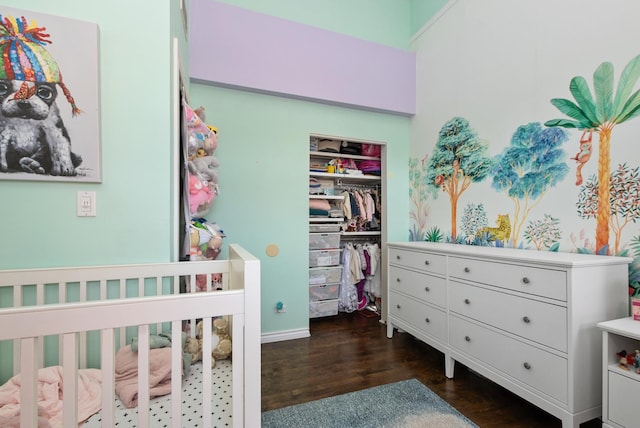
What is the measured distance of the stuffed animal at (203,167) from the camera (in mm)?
1742

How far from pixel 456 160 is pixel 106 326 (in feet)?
8.35

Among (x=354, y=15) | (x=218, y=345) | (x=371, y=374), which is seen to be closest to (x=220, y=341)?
(x=218, y=345)

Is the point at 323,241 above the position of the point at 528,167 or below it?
below

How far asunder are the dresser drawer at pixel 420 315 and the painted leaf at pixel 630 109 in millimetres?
1463

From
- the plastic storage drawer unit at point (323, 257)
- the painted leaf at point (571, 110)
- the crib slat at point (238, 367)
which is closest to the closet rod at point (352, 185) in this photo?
the plastic storage drawer unit at point (323, 257)

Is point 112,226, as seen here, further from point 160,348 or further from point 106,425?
point 106,425

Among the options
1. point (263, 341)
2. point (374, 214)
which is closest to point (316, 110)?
point (374, 214)

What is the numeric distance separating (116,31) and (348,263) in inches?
105

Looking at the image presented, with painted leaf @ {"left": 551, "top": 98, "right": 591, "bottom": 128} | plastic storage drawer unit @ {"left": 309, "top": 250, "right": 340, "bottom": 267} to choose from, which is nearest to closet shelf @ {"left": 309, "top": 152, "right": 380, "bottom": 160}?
plastic storage drawer unit @ {"left": 309, "top": 250, "right": 340, "bottom": 267}

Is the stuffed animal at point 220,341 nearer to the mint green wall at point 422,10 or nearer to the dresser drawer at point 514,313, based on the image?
the dresser drawer at point 514,313

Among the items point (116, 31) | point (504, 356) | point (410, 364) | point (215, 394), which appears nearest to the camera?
point (215, 394)

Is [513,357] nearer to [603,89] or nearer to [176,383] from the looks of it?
[603,89]

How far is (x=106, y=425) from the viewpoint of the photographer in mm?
656

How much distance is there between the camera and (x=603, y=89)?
1508mm
